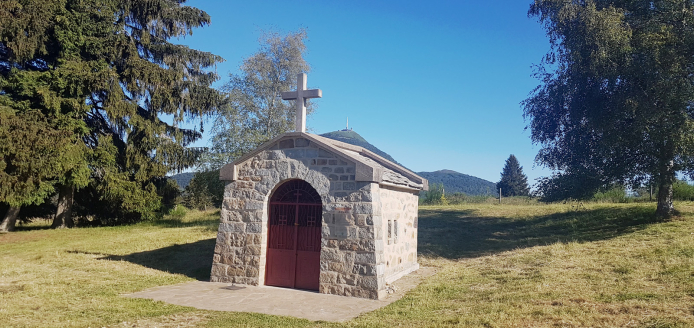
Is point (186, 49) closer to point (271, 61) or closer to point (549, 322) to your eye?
point (271, 61)

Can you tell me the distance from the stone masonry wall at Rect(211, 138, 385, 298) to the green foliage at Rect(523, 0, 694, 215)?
34.2ft

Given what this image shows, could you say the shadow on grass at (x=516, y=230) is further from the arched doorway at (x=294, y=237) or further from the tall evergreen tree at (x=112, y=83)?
the tall evergreen tree at (x=112, y=83)

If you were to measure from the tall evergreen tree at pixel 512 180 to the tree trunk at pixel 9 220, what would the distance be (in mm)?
51146

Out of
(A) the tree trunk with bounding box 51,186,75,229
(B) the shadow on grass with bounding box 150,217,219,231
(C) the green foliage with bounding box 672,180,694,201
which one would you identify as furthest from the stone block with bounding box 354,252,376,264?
(C) the green foliage with bounding box 672,180,694,201

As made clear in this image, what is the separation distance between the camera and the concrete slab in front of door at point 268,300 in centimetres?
789

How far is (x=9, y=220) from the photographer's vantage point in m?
21.3

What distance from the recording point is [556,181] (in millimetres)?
17531

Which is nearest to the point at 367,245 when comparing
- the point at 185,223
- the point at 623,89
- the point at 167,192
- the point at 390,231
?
the point at 390,231

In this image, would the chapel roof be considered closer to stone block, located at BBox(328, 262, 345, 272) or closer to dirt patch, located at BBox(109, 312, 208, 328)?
stone block, located at BBox(328, 262, 345, 272)

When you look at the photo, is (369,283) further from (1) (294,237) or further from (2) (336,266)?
(1) (294,237)

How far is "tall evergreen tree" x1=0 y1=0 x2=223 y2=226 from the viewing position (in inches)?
750

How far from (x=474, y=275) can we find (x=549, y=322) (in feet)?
14.9

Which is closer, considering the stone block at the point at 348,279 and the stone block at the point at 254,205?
the stone block at the point at 348,279

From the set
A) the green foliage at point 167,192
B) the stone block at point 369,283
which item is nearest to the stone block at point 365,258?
the stone block at point 369,283
